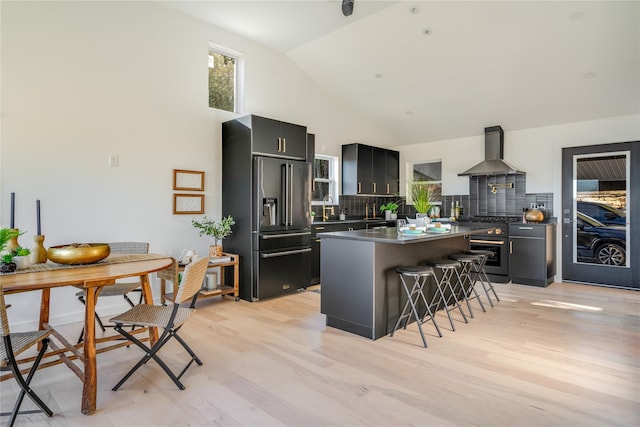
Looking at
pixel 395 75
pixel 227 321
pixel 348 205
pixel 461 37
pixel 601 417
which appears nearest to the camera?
pixel 601 417

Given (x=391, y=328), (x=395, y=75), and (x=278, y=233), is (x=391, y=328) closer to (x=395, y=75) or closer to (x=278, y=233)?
(x=278, y=233)

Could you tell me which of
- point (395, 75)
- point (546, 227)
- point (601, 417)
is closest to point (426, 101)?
point (395, 75)

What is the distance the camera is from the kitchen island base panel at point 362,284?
322 cm

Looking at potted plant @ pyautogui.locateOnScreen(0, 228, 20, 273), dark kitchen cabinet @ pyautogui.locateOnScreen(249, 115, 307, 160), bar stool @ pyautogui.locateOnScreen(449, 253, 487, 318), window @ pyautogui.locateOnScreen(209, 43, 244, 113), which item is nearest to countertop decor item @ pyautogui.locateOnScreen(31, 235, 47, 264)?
potted plant @ pyautogui.locateOnScreen(0, 228, 20, 273)

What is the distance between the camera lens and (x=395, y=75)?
218 inches

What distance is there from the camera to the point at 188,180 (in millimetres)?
4535

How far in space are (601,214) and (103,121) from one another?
6.60 meters

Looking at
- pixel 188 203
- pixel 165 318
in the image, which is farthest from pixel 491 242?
pixel 165 318

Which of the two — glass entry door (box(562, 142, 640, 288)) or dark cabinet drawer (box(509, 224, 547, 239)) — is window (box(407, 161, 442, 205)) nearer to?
dark cabinet drawer (box(509, 224, 547, 239))

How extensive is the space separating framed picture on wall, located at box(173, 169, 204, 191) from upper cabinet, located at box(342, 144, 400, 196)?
109 inches

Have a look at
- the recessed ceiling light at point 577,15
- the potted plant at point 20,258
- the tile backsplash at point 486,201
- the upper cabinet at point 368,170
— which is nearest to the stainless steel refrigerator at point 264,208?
the tile backsplash at point 486,201

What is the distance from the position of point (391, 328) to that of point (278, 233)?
192 centimetres

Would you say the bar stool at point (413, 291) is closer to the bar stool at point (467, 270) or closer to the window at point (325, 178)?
the bar stool at point (467, 270)

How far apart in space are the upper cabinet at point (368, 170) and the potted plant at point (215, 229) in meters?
2.61
